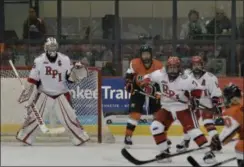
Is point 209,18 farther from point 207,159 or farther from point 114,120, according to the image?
point 207,159

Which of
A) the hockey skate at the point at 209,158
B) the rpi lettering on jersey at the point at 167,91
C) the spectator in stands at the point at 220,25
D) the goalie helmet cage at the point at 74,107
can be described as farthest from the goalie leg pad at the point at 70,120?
the spectator in stands at the point at 220,25

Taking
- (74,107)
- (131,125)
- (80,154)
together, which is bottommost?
(80,154)

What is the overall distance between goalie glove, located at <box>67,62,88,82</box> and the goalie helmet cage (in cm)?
52

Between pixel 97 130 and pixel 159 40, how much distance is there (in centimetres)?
364

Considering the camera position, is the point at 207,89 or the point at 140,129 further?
the point at 140,129

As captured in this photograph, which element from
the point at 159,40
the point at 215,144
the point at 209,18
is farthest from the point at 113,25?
the point at 215,144

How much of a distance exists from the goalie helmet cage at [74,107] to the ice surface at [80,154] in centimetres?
19

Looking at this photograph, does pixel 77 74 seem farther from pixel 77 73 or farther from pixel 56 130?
pixel 56 130

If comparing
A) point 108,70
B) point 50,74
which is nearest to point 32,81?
point 50,74

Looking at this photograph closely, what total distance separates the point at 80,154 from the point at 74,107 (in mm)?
1454

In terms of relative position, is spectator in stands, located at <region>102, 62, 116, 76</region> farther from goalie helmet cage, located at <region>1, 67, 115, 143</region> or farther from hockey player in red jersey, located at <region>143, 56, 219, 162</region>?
hockey player in red jersey, located at <region>143, 56, 219, 162</region>

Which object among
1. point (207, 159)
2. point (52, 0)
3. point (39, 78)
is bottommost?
point (207, 159)

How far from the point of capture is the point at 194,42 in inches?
497

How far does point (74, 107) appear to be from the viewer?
962cm
